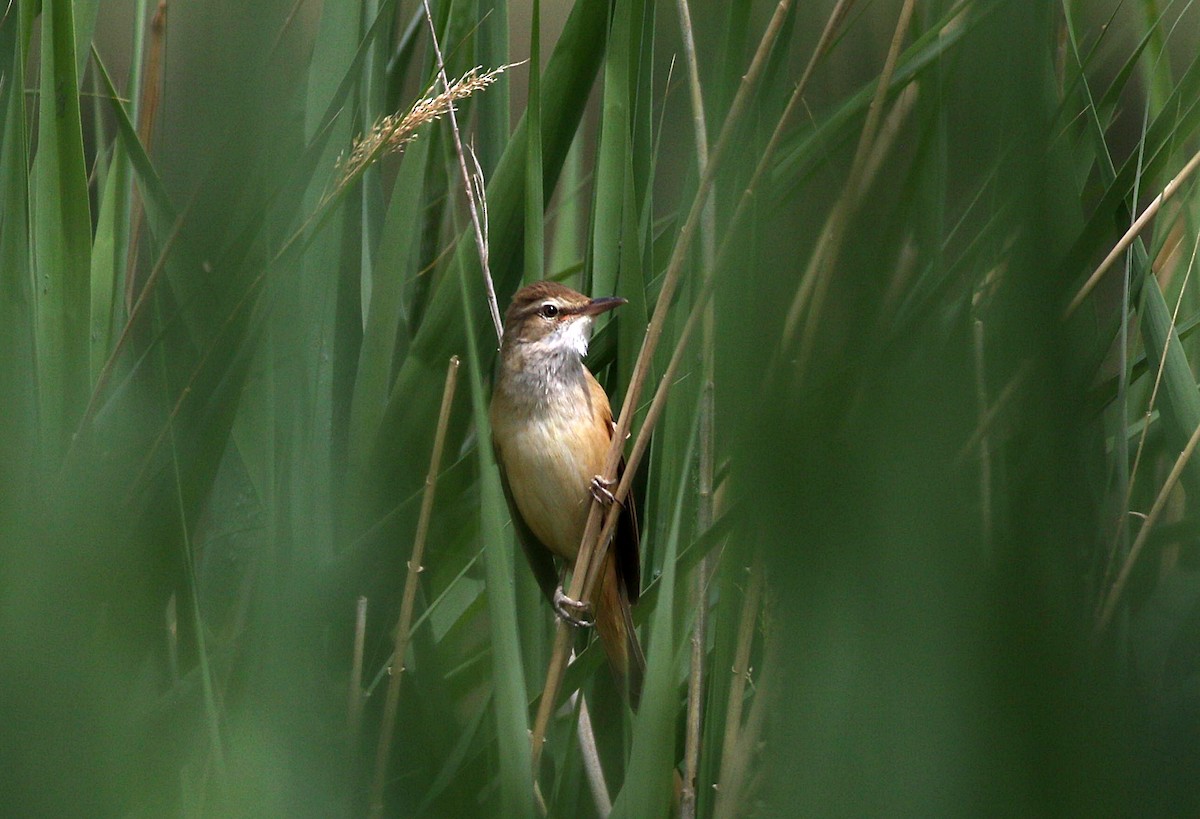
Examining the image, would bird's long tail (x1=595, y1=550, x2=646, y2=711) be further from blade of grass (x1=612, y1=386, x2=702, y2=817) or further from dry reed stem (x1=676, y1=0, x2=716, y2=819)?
blade of grass (x1=612, y1=386, x2=702, y2=817)

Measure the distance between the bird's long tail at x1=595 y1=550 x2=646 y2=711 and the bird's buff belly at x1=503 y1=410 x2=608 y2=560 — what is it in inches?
5.3

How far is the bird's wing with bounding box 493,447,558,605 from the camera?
6.81 ft

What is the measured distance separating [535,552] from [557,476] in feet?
0.97

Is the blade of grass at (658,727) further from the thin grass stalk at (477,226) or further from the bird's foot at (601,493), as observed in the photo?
the bird's foot at (601,493)

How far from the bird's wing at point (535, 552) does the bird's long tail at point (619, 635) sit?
10 cm

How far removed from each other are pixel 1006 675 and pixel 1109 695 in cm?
5

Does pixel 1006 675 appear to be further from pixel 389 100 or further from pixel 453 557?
pixel 389 100

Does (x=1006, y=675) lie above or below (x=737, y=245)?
below

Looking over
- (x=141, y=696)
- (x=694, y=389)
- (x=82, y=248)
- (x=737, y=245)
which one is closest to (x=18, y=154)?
(x=82, y=248)

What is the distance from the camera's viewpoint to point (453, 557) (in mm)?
1651

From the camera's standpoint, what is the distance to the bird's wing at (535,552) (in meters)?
2.08

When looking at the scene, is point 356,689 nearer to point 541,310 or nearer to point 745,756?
point 745,756

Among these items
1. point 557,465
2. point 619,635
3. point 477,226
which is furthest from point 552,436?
point 477,226

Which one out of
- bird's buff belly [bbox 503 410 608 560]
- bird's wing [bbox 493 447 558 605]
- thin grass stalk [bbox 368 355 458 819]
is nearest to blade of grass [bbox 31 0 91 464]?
thin grass stalk [bbox 368 355 458 819]
